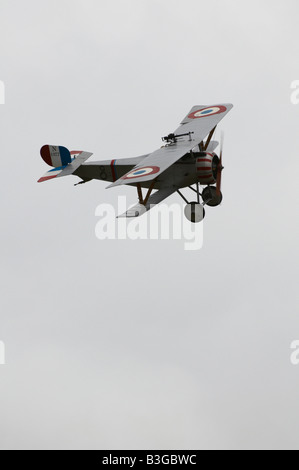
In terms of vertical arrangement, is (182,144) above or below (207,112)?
below

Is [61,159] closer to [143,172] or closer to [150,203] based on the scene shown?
[150,203]

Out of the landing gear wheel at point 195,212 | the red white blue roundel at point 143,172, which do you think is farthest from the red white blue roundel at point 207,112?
the red white blue roundel at point 143,172

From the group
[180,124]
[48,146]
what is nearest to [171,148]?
[180,124]

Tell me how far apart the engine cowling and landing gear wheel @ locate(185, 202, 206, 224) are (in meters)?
0.93

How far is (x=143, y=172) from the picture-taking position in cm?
3541

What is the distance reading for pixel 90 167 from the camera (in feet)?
134

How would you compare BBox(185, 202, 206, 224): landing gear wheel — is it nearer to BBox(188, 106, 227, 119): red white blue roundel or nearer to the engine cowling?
the engine cowling

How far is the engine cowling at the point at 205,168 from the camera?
37281 mm

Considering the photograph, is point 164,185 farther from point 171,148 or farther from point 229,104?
point 229,104

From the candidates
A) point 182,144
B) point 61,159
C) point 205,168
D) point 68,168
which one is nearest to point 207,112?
point 182,144

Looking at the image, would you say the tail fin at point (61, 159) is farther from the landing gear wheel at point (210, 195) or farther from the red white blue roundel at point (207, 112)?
the landing gear wheel at point (210, 195)

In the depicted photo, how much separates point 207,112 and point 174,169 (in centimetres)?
497

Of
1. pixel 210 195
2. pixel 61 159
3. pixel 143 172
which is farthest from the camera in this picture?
pixel 61 159

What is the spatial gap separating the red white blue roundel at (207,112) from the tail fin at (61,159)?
4425 millimetres
